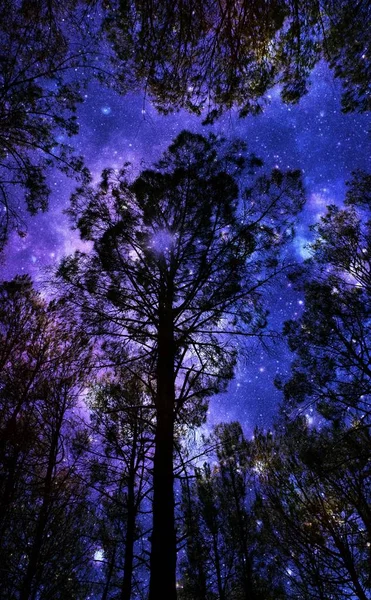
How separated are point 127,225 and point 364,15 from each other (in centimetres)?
600

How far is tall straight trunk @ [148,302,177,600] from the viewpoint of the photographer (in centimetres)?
334

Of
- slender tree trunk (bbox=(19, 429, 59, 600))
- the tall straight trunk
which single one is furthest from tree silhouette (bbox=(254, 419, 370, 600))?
slender tree trunk (bbox=(19, 429, 59, 600))

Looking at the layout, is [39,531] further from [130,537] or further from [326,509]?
[326,509]

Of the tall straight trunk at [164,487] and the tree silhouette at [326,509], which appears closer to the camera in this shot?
the tall straight trunk at [164,487]

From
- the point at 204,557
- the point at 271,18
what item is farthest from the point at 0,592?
the point at 271,18

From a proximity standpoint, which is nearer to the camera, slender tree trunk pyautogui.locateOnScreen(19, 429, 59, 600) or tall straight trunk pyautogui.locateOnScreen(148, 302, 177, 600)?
tall straight trunk pyautogui.locateOnScreen(148, 302, 177, 600)

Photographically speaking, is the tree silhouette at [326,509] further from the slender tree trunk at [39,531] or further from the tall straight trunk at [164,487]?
the slender tree trunk at [39,531]

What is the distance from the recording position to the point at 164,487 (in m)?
4.02

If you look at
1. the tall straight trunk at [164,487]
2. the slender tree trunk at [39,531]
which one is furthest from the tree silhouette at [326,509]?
the slender tree trunk at [39,531]

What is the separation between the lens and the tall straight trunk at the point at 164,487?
3.34 meters

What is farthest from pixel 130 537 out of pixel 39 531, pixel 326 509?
pixel 326 509

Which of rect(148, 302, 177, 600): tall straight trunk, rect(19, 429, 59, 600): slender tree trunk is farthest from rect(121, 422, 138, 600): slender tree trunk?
rect(148, 302, 177, 600): tall straight trunk

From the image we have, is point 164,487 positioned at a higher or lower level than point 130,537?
higher

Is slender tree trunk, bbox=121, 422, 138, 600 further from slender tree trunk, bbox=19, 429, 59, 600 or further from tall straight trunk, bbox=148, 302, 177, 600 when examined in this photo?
tall straight trunk, bbox=148, 302, 177, 600
